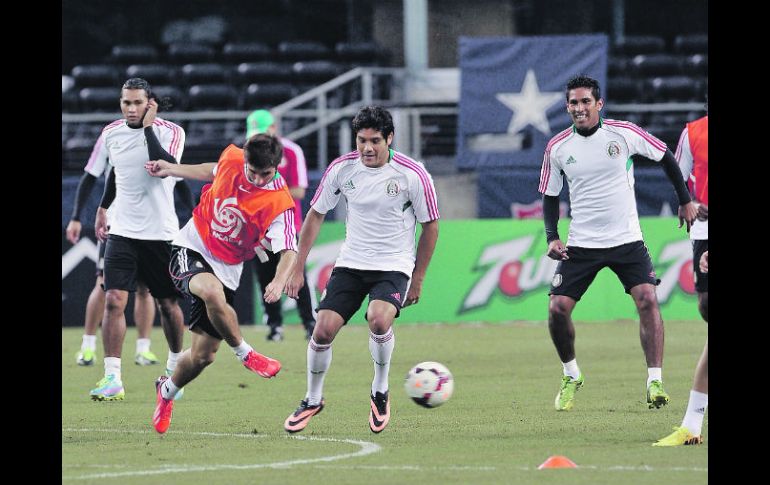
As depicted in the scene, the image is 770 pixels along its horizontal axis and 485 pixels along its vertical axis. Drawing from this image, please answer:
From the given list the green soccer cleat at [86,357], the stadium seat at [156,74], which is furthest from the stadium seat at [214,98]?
the green soccer cleat at [86,357]

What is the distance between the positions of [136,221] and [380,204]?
130 inches

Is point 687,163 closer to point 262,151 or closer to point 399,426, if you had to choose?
point 399,426

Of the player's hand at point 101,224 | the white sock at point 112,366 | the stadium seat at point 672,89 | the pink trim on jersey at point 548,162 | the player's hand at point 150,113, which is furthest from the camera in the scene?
the stadium seat at point 672,89

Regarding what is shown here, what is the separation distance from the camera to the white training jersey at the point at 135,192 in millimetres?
12180

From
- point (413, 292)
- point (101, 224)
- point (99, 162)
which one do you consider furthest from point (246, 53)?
point (413, 292)

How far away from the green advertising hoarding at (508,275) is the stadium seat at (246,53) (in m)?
8.24

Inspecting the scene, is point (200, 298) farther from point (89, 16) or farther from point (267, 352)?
point (89, 16)

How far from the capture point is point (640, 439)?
28.3ft

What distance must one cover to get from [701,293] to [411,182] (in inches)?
130

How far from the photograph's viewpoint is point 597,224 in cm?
1070

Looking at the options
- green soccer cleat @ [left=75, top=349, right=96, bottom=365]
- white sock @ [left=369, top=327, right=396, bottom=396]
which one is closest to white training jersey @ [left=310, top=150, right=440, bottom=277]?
white sock @ [left=369, top=327, right=396, bottom=396]

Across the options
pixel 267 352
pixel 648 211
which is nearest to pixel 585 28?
pixel 648 211

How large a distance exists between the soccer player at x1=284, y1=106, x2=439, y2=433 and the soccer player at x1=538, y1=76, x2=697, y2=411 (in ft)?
4.53

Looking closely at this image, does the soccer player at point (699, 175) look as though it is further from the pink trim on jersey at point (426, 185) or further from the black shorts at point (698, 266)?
the pink trim on jersey at point (426, 185)
